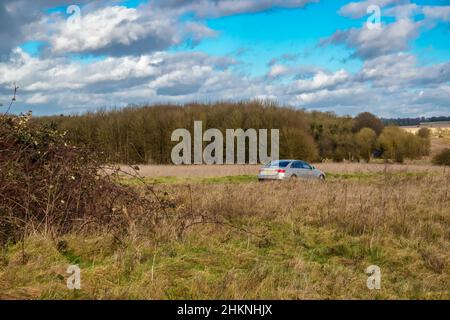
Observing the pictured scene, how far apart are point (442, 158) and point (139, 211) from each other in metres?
40.5

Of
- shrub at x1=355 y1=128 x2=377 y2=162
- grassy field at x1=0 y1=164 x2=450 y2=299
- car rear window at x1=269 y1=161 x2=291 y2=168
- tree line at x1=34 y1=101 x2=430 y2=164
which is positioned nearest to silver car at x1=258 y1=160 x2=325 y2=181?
car rear window at x1=269 y1=161 x2=291 y2=168

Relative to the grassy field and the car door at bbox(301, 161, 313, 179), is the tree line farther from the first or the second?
the grassy field

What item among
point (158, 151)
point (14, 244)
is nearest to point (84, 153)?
point (14, 244)

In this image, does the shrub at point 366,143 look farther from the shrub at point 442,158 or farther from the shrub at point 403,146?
the shrub at point 442,158

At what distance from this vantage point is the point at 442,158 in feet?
141

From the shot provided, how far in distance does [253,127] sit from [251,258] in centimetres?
4233

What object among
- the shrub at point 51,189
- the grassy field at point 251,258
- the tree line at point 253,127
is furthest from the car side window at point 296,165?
the tree line at point 253,127

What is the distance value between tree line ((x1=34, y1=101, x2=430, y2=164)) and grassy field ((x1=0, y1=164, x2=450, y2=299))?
115ft

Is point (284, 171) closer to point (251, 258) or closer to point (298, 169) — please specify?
point (298, 169)

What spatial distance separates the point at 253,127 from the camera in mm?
48406

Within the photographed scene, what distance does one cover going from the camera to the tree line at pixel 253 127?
46.0 m

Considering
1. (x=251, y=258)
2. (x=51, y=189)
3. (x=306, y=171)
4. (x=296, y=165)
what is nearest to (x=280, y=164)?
(x=296, y=165)
